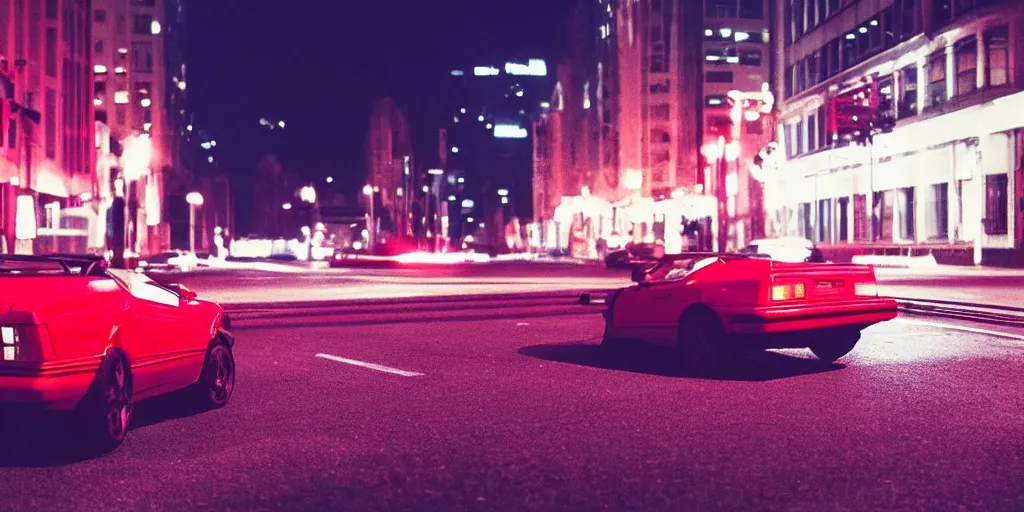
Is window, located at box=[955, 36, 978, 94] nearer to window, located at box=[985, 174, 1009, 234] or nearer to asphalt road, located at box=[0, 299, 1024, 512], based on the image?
window, located at box=[985, 174, 1009, 234]

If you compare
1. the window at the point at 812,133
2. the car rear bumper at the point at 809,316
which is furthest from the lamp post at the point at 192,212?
the car rear bumper at the point at 809,316

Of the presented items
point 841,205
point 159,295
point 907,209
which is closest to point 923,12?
point 907,209

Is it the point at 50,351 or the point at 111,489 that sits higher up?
the point at 50,351

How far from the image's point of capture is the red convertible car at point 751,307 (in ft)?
35.4

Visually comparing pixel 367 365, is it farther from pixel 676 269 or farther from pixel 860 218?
pixel 860 218

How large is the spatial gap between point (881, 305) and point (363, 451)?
→ 267 inches

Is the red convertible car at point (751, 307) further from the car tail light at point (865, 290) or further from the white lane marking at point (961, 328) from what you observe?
the white lane marking at point (961, 328)

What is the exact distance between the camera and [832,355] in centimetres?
1220

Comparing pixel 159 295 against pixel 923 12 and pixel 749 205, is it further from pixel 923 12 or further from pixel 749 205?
pixel 749 205

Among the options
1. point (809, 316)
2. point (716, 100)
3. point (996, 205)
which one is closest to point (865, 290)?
point (809, 316)

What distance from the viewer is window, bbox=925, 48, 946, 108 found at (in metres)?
48.0

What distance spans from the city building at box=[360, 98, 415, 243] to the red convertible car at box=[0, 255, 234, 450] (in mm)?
113882

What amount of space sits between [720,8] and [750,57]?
4926 millimetres

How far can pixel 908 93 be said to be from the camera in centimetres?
5184
